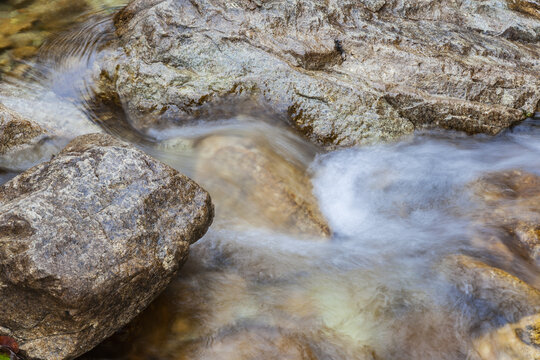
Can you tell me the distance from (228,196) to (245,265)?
747 mm

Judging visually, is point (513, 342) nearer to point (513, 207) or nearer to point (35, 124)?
point (513, 207)

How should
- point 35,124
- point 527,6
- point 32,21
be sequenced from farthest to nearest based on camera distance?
point 32,21, point 527,6, point 35,124

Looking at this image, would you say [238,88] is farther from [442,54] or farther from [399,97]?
[442,54]

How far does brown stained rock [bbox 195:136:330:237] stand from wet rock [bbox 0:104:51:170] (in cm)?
178

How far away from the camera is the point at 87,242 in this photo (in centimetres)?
295

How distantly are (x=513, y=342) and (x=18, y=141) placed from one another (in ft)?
16.5

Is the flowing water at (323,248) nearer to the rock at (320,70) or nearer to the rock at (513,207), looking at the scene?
the rock at (513,207)

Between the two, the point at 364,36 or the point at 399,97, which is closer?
the point at 399,97

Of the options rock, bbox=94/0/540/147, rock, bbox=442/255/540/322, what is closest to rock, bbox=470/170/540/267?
rock, bbox=442/255/540/322

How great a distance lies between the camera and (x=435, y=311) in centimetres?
381

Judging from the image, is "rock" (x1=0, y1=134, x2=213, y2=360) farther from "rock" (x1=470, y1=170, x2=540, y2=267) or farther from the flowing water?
"rock" (x1=470, y1=170, x2=540, y2=267)

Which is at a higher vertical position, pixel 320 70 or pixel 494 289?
pixel 320 70

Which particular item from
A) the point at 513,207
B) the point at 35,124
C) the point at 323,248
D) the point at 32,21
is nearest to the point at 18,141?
the point at 35,124

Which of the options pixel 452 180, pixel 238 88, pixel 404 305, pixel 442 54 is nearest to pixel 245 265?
pixel 404 305
